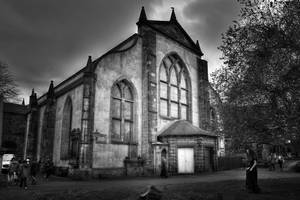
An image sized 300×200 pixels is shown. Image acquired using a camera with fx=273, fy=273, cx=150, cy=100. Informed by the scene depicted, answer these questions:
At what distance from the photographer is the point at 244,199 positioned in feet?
36.4

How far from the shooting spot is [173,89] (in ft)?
101

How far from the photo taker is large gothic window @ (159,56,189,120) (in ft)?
96.1

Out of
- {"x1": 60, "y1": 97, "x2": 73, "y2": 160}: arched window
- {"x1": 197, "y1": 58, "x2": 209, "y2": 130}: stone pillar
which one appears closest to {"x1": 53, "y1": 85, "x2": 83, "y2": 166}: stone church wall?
{"x1": 60, "y1": 97, "x2": 73, "y2": 160}: arched window

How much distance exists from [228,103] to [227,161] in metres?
20.9

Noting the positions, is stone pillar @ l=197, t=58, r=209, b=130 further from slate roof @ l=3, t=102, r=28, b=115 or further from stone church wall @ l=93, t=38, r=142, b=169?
slate roof @ l=3, t=102, r=28, b=115

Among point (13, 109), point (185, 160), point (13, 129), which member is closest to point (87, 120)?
point (185, 160)

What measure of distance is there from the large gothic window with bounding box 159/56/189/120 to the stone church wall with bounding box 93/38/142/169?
12.1 ft

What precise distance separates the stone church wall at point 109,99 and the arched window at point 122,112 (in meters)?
0.52

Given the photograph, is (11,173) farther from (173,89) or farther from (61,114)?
(173,89)

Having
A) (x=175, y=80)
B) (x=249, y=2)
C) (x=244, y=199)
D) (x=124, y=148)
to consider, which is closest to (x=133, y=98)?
(x=124, y=148)

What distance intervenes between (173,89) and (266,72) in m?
16.9

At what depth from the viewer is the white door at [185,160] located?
85.5 ft

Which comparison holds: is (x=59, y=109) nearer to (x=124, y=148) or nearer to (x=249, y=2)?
(x=124, y=148)

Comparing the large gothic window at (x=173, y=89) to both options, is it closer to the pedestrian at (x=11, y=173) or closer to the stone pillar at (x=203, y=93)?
the stone pillar at (x=203, y=93)
